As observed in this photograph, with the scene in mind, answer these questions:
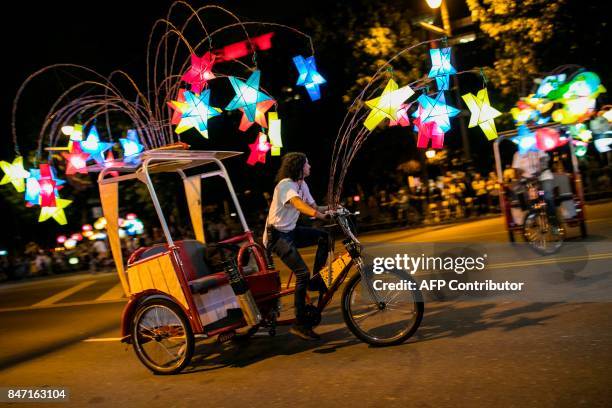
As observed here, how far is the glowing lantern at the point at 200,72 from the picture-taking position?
7.54 metres

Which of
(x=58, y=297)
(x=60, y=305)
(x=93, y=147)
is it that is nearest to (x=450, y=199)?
(x=58, y=297)

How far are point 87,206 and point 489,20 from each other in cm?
2201

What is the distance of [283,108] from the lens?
27.8m

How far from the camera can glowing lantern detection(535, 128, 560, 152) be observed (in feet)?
31.5

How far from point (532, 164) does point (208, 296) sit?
601 cm

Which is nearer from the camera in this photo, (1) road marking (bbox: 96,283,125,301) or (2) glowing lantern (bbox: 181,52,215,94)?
(2) glowing lantern (bbox: 181,52,215,94)

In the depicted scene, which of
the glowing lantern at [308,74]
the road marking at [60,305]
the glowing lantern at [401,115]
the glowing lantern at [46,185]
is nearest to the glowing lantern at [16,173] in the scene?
the glowing lantern at [46,185]

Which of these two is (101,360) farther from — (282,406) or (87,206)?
(87,206)

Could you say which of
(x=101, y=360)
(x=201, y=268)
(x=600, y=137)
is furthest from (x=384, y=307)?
(x=600, y=137)

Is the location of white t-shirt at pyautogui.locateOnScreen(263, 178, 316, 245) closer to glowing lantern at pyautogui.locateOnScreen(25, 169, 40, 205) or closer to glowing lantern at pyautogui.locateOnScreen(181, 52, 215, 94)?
glowing lantern at pyautogui.locateOnScreen(181, 52, 215, 94)

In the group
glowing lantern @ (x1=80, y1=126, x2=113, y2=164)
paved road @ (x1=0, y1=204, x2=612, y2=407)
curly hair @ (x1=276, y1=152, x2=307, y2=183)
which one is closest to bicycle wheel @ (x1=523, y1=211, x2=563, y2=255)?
paved road @ (x1=0, y1=204, x2=612, y2=407)

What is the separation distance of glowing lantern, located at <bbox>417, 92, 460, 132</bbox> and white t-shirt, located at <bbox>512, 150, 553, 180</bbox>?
2.48 meters

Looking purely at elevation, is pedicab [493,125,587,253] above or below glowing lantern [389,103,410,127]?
below

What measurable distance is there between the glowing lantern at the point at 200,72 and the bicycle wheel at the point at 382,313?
12.5 ft
